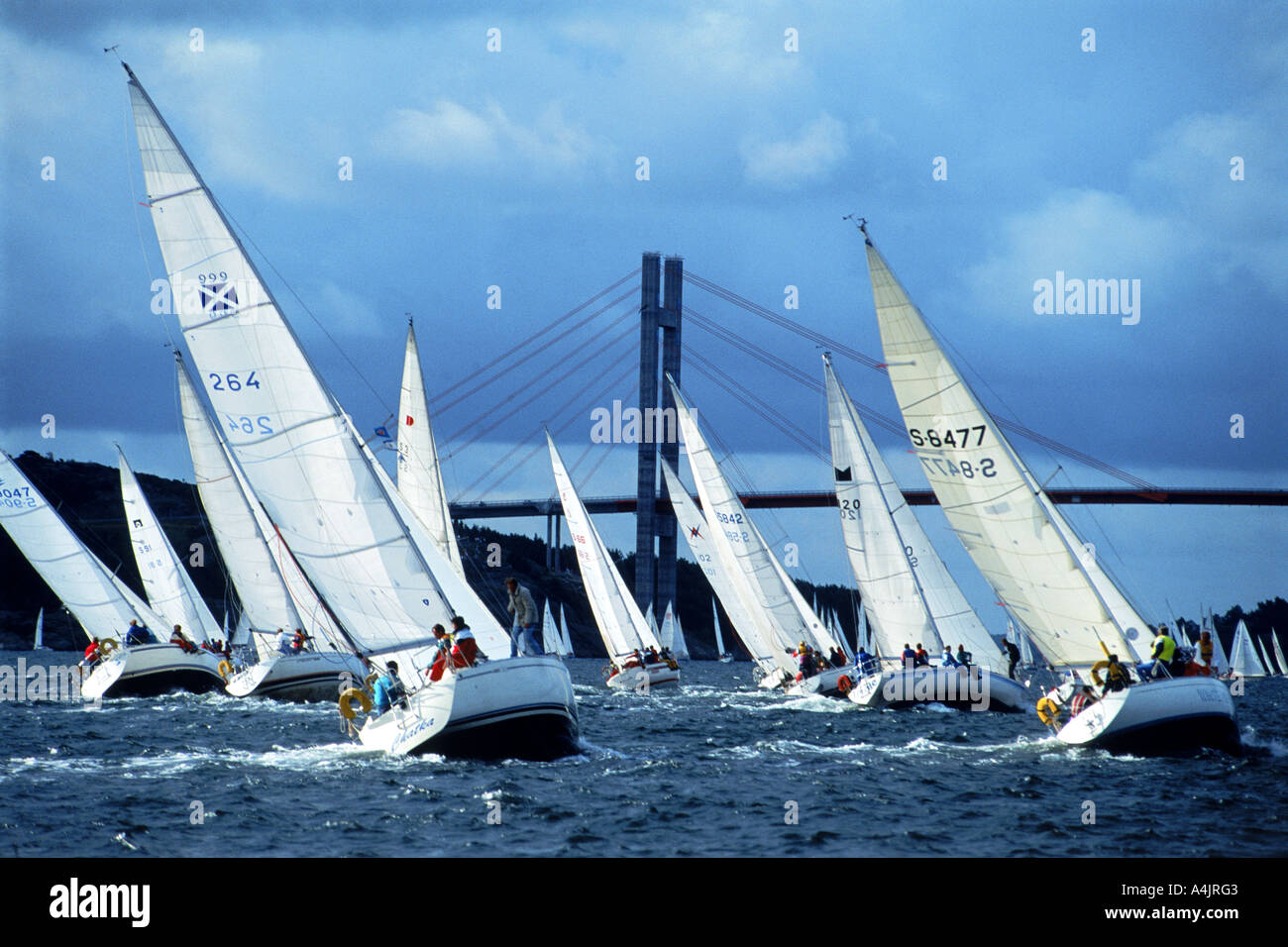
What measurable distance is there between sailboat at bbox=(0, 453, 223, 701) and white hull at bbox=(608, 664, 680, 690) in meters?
8.15

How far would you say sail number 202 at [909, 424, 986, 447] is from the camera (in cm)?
1478

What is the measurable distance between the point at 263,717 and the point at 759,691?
12.0 metres

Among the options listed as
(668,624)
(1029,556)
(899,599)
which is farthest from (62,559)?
(668,624)

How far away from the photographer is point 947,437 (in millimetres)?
15031

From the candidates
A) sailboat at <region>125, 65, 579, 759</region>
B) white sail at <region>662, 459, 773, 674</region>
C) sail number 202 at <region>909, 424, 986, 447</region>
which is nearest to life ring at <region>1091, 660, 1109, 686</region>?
sail number 202 at <region>909, 424, 986, 447</region>

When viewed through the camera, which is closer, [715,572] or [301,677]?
[301,677]

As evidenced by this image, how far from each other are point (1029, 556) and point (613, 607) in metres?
13.6

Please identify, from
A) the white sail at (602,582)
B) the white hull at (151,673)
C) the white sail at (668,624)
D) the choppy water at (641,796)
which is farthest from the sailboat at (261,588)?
the white sail at (668,624)

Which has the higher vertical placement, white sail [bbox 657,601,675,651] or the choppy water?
the choppy water

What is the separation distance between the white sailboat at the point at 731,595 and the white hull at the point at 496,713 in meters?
13.6

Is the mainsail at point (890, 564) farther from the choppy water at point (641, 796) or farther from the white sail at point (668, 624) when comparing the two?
the white sail at point (668, 624)

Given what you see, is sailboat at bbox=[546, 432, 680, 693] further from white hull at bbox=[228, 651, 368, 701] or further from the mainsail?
white hull at bbox=[228, 651, 368, 701]

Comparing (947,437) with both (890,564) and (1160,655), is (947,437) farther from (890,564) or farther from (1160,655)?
(890,564)
